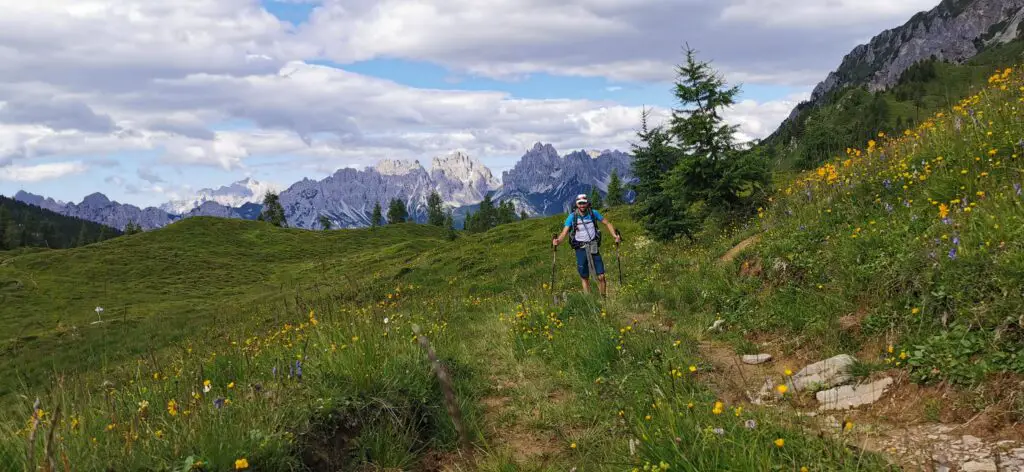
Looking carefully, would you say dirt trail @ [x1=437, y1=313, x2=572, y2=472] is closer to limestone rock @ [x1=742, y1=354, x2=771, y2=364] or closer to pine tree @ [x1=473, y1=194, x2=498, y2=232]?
limestone rock @ [x1=742, y1=354, x2=771, y2=364]

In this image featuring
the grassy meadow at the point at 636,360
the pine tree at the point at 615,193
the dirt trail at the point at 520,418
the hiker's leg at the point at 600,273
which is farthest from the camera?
the pine tree at the point at 615,193

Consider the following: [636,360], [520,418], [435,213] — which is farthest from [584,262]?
[435,213]

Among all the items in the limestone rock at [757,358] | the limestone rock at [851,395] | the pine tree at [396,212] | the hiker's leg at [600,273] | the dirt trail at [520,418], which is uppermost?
the pine tree at [396,212]

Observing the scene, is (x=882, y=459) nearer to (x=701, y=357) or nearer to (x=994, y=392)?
(x=994, y=392)

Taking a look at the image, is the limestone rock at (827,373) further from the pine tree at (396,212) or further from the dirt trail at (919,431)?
the pine tree at (396,212)

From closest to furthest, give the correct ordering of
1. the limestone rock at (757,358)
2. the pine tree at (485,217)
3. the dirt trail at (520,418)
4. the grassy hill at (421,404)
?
the grassy hill at (421,404) < the dirt trail at (520,418) < the limestone rock at (757,358) < the pine tree at (485,217)

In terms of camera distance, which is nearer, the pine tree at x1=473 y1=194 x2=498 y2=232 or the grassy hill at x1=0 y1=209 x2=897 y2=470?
the grassy hill at x1=0 y1=209 x2=897 y2=470

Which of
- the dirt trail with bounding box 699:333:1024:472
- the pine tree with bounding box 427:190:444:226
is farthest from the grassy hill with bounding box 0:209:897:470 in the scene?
the pine tree with bounding box 427:190:444:226

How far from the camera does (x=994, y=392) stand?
14.0 feet

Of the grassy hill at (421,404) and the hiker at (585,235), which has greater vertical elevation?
the hiker at (585,235)

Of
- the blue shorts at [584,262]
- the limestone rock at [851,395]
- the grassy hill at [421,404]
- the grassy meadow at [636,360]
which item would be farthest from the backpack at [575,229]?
the limestone rock at [851,395]

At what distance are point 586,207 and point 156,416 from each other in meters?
9.69

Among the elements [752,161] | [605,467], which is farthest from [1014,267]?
[752,161]

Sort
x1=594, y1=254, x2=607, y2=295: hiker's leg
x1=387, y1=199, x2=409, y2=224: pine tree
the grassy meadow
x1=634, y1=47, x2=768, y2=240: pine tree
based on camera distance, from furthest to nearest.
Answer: x1=387, y1=199, x2=409, y2=224: pine tree → x1=634, y1=47, x2=768, y2=240: pine tree → x1=594, y1=254, x2=607, y2=295: hiker's leg → the grassy meadow
